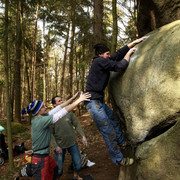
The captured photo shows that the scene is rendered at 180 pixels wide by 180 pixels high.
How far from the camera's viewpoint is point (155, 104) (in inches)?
109

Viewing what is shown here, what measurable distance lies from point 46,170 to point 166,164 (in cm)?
216

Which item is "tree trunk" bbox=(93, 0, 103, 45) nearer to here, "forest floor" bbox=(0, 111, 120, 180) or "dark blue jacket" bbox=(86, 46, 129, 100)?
"dark blue jacket" bbox=(86, 46, 129, 100)

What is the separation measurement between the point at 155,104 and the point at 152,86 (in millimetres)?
304

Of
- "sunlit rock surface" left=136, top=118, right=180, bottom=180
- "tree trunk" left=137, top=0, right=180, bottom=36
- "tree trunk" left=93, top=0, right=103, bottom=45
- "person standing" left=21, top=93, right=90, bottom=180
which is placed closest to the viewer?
"sunlit rock surface" left=136, top=118, right=180, bottom=180

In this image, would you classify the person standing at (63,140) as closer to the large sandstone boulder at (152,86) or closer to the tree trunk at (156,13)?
the large sandstone boulder at (152,86)

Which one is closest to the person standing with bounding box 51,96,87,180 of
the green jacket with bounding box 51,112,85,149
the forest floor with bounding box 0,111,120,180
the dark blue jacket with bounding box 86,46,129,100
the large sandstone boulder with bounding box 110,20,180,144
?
the green jacket with bounding box 51,112,85,149

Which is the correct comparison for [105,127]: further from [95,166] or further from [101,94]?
[95,166]

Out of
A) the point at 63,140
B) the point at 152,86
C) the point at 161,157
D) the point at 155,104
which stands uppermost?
the point at 152,86

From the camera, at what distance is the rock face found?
249 centimetres

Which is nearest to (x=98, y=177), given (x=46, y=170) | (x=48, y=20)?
(x=46, y=170)

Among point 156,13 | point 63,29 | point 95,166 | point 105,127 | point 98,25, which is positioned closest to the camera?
point 105,127

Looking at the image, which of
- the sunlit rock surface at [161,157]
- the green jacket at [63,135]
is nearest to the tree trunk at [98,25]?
the green jacket at [63,135]

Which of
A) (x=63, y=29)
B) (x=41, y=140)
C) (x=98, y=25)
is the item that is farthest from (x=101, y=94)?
(x=63, y=29)

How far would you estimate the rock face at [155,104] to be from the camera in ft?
8.18
